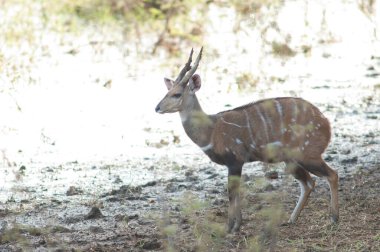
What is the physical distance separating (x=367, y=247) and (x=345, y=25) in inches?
313

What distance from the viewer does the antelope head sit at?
6.37 metres

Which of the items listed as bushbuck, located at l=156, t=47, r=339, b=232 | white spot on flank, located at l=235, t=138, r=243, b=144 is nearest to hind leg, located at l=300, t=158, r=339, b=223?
bushbuck, located at l=156, t=47, r=339, b=232

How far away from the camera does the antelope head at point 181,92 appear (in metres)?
6.37

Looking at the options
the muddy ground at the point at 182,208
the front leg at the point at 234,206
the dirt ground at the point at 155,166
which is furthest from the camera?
the front leg at the point at 234,206

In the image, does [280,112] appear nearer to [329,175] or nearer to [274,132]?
[274,132]

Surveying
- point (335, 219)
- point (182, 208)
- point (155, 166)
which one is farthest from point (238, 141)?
point (155, 166)

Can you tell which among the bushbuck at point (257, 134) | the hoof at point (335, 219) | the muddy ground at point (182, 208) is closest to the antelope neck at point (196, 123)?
the bushbuck at point (257, 134)

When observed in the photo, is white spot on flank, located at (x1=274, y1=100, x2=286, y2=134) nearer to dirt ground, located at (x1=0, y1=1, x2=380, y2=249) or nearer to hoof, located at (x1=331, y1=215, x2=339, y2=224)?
dirt ground, located at (x1=0, y1=1, x2=380, y2=249)

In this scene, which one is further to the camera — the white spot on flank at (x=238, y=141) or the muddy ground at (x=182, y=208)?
the white spot on flank at (x=238, y=141)

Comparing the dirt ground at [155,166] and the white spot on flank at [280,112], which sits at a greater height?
the white spot on flank at [280,112]

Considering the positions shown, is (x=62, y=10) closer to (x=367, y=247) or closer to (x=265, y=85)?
(x=265, y=85)

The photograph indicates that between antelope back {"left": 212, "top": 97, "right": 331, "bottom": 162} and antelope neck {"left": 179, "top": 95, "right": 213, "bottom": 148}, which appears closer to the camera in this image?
antelope back {"left": 212, "top": 97, "right": 331, "bottom": 162}

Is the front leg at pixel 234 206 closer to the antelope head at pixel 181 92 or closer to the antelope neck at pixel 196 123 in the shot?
the antelope neck at pixel 196 123

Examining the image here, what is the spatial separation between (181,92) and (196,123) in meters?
0.22
